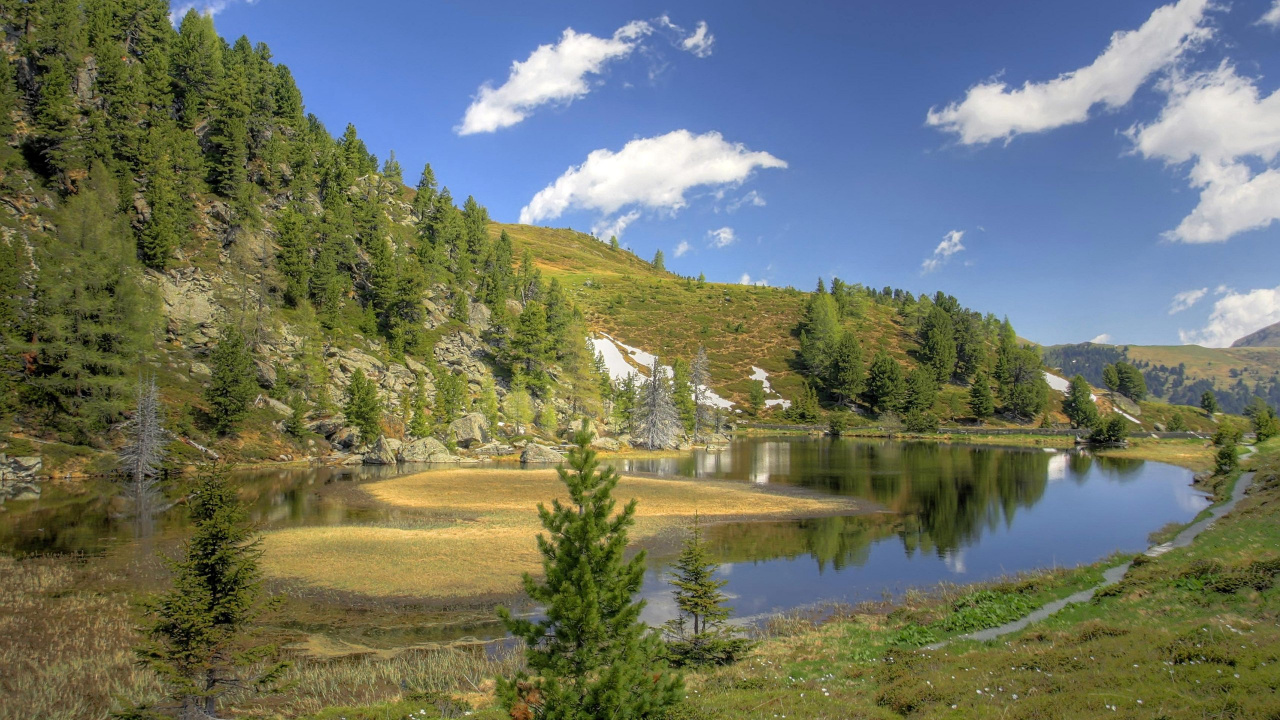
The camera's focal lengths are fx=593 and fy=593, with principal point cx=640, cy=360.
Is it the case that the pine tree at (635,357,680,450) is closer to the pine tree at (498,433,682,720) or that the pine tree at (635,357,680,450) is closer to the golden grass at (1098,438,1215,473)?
the golden grass at (1098,438,1215,473)

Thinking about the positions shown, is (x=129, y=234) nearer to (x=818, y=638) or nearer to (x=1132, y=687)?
(x=818, y=638)

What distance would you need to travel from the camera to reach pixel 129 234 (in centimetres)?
6862

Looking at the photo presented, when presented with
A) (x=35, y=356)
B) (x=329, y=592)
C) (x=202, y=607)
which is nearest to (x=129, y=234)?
(x=35, y=356)

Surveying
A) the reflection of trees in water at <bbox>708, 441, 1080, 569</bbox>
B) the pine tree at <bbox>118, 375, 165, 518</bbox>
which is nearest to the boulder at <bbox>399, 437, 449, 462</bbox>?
the pine tree at <bbox>118, 375, 165, 518</bbox>

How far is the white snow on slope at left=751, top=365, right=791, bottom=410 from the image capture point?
5502 inches

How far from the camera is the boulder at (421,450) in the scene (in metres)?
72.7

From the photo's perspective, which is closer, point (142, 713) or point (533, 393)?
point (142, 713)

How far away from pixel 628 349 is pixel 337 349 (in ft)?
274

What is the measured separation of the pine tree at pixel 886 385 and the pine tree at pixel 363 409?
104 meters

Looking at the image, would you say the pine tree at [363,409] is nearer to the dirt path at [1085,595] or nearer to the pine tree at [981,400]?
the dirt path at [1085,595]

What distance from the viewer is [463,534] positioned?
34.0 metres

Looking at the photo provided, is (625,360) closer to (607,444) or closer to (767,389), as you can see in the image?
(767,389)

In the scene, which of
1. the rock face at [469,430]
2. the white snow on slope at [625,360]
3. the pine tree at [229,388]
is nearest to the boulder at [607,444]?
the rock face at [469,430]

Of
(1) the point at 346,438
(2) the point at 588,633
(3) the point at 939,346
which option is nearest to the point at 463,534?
(2) the point at 588,633
